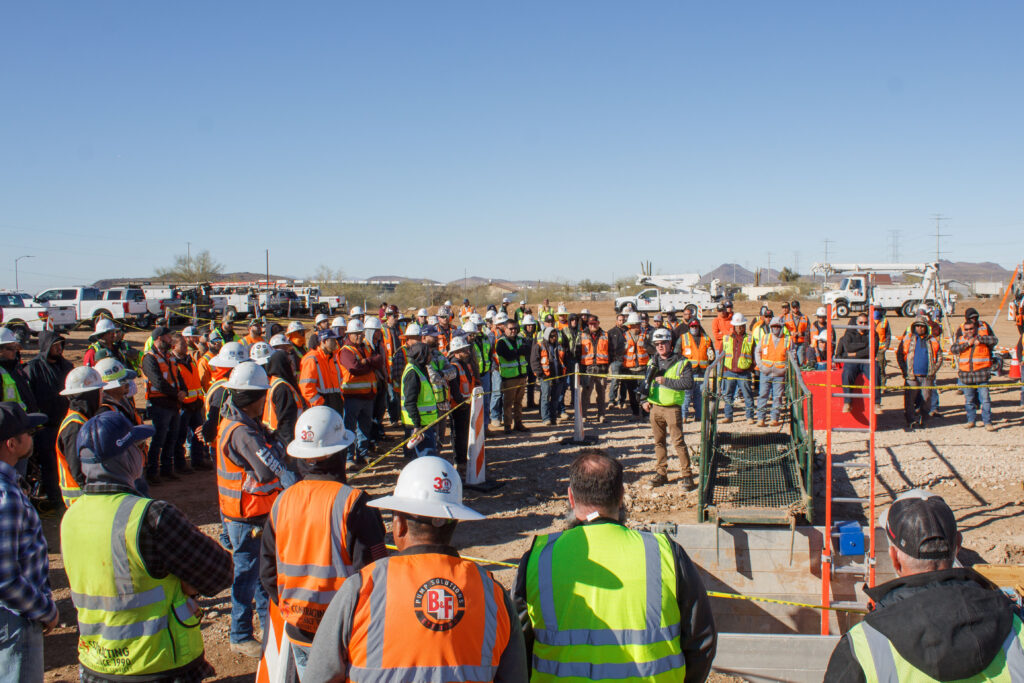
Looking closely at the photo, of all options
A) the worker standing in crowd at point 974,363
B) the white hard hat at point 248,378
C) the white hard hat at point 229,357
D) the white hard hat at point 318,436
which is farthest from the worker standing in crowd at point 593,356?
the white hard hat at point 318,436

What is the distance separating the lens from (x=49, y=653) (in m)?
4.94

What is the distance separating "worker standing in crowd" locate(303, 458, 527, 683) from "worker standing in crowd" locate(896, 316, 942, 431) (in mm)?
10862

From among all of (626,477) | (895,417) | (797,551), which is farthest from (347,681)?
(895,417)

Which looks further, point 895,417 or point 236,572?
point 895,417

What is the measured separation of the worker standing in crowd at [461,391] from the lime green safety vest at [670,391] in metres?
2.37

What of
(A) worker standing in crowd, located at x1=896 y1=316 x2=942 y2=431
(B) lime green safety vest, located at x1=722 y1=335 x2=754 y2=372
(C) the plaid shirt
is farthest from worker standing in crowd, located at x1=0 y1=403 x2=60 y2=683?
(A) worker standing in crowd, located at x1=896 y1=316 x2=942 y2=431

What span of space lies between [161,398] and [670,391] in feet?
20.8

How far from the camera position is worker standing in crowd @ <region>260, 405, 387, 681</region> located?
10.1 ft

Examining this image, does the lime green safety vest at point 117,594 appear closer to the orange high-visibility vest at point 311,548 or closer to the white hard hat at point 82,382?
the orange high-visibility vest at point 311,548

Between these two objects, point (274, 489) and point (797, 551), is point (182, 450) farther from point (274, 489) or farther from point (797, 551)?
point (797, 551)

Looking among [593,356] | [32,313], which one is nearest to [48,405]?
[593,356]

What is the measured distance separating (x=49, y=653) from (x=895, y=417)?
12.2 meters

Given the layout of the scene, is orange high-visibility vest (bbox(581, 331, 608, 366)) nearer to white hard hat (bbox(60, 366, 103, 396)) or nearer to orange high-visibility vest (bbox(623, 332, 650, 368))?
orange high-visibility vest (bbox(623, 332, 650, 368))

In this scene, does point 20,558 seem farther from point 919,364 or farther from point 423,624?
point 919,364
